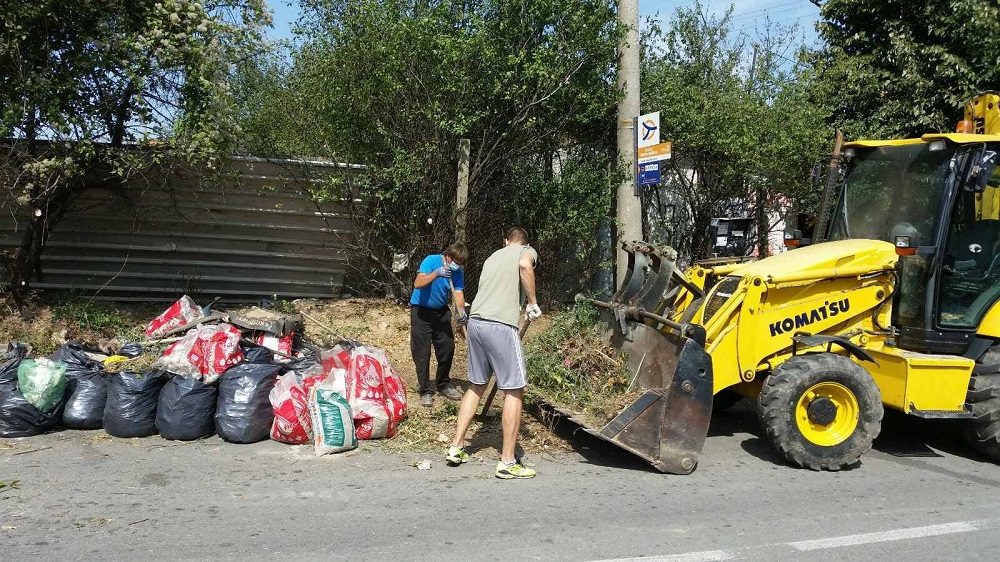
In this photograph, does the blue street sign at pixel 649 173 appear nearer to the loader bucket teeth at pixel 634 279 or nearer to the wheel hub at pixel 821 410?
the loader bucket teeth at pixel 634 279

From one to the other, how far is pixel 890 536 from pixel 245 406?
467 centimetres

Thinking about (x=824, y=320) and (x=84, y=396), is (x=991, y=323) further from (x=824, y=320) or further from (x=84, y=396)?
(x=84, y=396)

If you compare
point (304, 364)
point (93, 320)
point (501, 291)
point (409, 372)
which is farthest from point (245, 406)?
point (93, 320)

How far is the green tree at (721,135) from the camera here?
10719 millimetres

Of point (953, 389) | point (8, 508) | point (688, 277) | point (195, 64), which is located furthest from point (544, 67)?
point (8, 508)

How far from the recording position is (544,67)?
867 centimetres

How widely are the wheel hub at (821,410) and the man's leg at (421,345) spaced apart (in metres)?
3.40

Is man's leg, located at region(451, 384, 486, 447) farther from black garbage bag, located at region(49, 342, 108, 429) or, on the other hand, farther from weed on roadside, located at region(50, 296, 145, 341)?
weed on roadside, located at region(50, 296, 145, 341)

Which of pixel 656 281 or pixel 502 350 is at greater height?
pixel 656 281

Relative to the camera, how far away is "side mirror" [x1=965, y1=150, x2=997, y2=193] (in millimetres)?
5785

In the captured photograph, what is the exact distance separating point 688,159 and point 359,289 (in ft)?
18.4

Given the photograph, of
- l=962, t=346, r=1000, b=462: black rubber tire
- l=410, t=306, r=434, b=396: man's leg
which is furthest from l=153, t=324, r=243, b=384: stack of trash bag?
l=962, t=346, r=1000, b=462: black rubber tire

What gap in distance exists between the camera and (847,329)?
628 cm

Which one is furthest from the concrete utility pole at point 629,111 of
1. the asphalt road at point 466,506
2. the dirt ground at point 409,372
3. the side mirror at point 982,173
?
the side mirror at point 982,173
